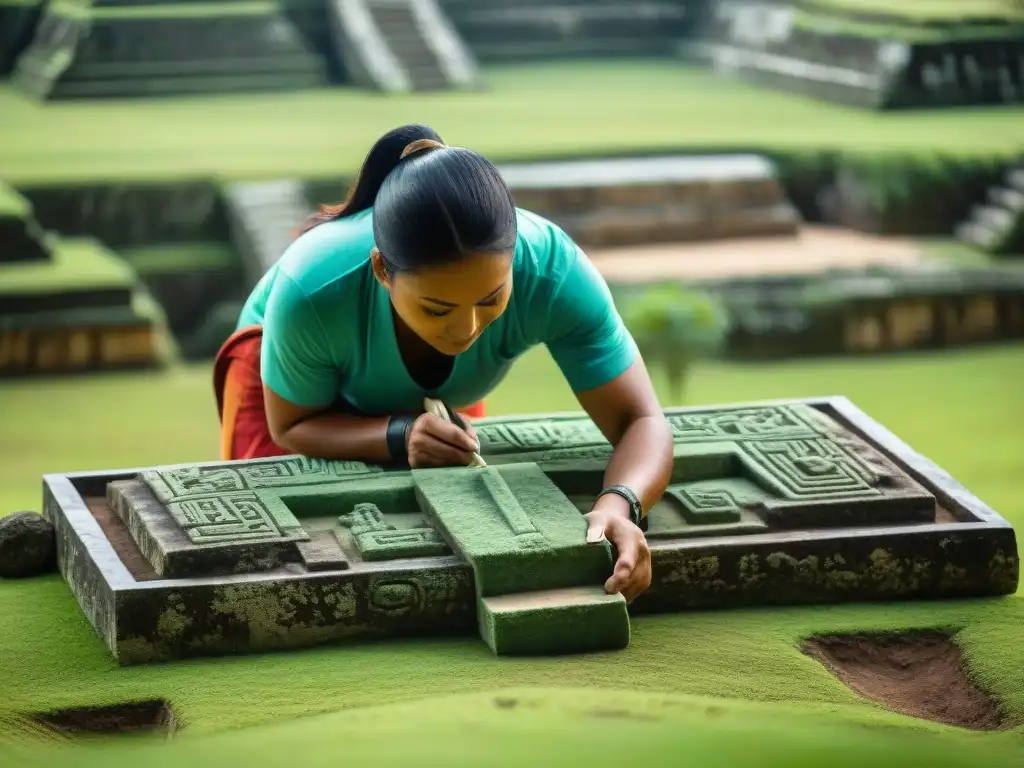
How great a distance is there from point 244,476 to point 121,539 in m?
0.26

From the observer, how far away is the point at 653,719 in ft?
7.70

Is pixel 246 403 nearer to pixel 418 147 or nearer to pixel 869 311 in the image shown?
pixel 418 147

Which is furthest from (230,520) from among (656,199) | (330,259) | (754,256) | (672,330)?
(656,199)

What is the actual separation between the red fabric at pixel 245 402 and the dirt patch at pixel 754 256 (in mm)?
3833

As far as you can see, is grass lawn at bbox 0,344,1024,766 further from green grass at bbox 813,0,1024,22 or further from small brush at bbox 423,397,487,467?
green grass at bbox 813,0,1024,22

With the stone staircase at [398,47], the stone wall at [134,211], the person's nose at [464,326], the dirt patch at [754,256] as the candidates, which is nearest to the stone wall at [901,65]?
the stone staircase at [398,47]

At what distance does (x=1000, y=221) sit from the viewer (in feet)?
27.0

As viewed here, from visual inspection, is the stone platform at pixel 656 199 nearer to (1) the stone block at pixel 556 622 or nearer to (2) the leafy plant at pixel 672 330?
(2) the leafy plant at pixel 672 330

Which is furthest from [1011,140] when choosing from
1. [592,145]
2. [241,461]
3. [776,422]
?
[241,461]

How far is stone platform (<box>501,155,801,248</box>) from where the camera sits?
8.06 metres

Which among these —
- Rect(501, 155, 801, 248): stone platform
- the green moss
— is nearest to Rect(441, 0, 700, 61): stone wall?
Rect(501, 155, 801, 248): stone platform

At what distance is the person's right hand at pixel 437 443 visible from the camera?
3.23 metres

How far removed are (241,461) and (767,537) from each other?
1014 mm

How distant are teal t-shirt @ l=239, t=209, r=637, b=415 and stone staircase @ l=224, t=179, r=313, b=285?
13.3ft
